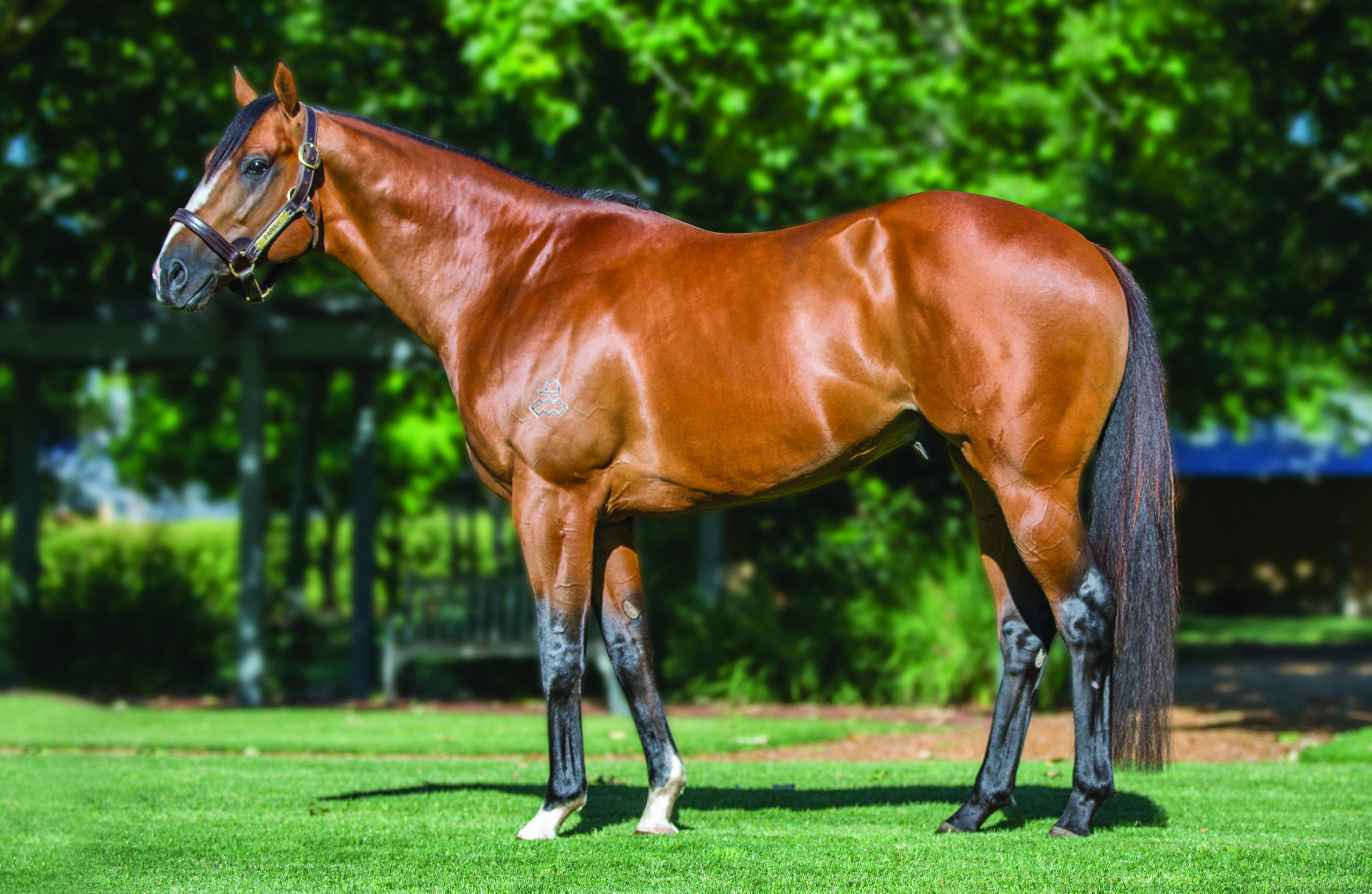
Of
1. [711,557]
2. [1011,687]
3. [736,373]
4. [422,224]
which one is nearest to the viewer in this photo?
[736,373]

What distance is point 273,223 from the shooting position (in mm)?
5020

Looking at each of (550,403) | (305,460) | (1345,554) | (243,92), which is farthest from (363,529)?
(1345,554)

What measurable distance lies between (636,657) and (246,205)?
84.6 inches

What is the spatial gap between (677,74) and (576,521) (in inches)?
298

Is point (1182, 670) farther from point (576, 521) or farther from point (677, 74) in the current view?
point (576, 521)

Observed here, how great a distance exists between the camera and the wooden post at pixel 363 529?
13.7 metres

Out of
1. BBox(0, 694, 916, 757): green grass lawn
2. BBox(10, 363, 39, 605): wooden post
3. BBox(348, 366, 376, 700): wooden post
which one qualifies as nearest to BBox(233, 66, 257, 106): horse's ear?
BBox(0, 694, 916, 757): green grass lawn

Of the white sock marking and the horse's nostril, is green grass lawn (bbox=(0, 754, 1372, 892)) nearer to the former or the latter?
the white sock marking

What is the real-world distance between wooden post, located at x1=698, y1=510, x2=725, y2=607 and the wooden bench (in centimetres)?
114

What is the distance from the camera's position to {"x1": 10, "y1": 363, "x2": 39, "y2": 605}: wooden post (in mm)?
14031

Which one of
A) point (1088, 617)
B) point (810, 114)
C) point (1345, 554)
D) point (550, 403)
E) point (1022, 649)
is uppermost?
point (810, 114)

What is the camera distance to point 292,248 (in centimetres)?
511

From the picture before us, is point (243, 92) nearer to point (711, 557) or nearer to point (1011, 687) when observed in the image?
point (1011, 687)

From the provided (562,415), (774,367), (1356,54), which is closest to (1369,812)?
(774,367)
